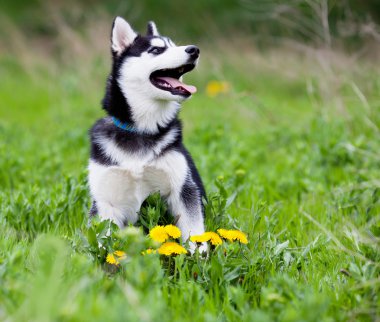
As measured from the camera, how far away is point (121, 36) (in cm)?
386

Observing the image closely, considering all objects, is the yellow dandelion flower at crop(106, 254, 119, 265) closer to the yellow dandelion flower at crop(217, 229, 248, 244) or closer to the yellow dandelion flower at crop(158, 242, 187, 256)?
the yellow dandelion flower at crop(158, 242, 187, 256)

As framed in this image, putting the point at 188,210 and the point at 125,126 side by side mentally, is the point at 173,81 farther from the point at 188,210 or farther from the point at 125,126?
the point at 188,210

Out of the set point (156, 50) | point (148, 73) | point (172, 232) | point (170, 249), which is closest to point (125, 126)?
point (148, 73)

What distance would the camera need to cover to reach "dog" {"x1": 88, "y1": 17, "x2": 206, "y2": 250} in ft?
11.4

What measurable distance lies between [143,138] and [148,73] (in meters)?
0.40

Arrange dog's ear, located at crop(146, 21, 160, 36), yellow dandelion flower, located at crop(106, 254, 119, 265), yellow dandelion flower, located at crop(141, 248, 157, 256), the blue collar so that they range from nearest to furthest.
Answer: yellow dandelion flower, located at crop(141, 248, 157, 256)
yellow dandelion flower, located at crop(106, 254, 119, 265)
the blue collar
dog's ear, located at crop(146, 21, 160, 36)

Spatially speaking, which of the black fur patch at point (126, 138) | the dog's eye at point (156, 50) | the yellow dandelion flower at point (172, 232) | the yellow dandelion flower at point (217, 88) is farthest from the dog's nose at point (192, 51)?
the yellow dandelion flower at point (217, 88)

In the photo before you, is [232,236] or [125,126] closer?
[232,236]

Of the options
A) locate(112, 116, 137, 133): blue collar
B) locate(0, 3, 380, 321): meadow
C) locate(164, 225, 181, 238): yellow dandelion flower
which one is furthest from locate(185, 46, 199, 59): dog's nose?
locate(164, 225, 181, 238): yellow dandelion flower

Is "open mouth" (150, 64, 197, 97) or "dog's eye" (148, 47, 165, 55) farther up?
"dog's eye" (148, 47, 165, 55)

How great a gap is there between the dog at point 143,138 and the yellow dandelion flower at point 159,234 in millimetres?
356

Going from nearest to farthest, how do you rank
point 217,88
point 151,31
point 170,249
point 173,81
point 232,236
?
point 170,249
point 232,236
point 173,81
point 151,31
point 217,88

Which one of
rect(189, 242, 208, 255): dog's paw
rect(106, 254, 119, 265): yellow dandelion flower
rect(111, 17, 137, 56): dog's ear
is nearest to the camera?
rect(106, 254, 119, 265): yellow dandelion flower

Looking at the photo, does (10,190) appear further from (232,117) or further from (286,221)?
(232,117)
